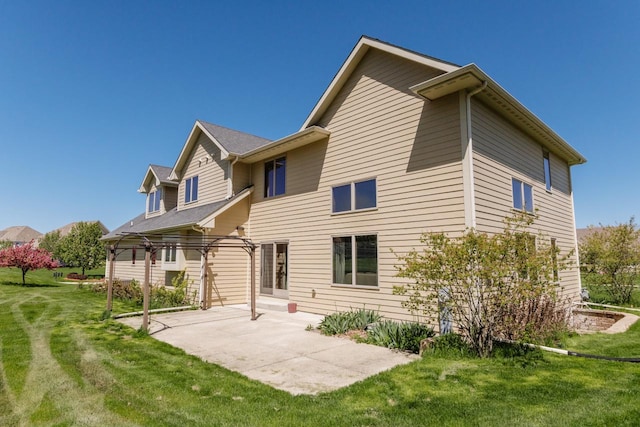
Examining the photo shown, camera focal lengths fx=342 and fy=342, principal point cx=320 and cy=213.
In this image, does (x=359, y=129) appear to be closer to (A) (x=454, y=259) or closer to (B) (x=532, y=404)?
(A) (x=454, y=259)

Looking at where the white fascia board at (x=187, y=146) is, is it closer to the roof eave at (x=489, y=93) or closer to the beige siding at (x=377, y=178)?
the beige siding at (x=377, y=178)

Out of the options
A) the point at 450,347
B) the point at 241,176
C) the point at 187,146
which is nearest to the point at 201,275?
the point at 241,176

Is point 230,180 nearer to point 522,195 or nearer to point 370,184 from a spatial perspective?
point 370,184

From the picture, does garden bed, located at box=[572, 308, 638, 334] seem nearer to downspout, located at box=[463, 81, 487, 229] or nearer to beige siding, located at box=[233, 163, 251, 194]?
downspout, located at box=[463, 81, 487, 229]

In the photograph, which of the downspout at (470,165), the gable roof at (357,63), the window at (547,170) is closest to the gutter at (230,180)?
the gable roof at (357,63)

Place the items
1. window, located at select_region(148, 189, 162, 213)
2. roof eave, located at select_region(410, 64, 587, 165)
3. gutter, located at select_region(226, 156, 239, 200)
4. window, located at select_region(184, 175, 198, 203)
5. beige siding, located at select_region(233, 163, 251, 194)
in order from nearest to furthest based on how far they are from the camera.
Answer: roof eave, located at select_region(410, 64, 587, 165), gutter, located at select_region(226, 156, 239, 200), beige siding, located at select_region(233, 163, 251, 194), window, located at select_region(184, 175, 198, 203), window, located at select_region(148, 189, 162, 213)

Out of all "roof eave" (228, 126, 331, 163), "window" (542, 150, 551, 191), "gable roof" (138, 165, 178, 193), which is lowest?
"window" (542, 150, 551, 191)

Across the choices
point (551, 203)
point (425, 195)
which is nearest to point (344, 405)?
point (425, 195)

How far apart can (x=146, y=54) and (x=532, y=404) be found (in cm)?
1734

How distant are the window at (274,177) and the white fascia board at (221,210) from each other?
0.90 meters

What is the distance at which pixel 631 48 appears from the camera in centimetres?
1236

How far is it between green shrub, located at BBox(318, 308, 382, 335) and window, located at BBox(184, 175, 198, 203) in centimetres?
1089

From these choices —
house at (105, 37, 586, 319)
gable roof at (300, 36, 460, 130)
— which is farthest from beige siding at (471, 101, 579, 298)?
gable roof at (300, 36, 460, 130)

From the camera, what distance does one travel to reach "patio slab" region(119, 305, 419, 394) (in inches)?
216
